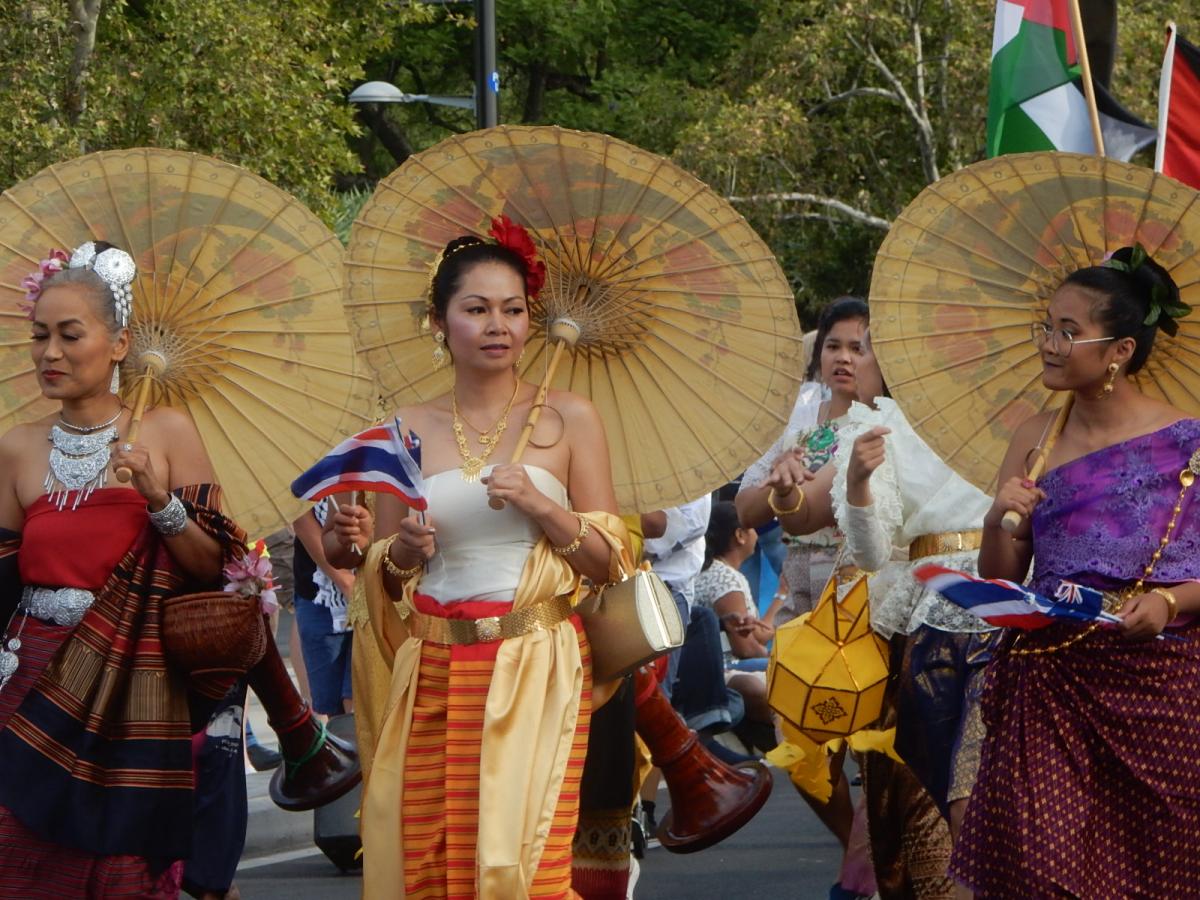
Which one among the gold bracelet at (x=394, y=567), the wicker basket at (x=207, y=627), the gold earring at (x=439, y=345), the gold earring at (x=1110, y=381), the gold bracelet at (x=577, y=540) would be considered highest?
the gold earring at (x=439, y=345)

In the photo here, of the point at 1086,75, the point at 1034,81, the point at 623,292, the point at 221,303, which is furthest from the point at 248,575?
the point at 1034,81

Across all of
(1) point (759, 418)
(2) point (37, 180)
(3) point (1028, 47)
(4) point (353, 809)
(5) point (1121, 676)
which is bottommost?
(4) point (353, 809)

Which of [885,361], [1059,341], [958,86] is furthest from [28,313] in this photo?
[958,86]

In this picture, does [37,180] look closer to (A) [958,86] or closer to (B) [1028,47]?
(B) [1028,47]

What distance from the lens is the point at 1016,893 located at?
17.6 feet

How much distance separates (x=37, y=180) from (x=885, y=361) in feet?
7.96

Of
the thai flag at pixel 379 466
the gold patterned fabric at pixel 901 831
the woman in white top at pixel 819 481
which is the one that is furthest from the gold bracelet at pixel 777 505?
the thai flag at pixel 379 466

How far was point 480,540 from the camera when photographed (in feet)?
17.7

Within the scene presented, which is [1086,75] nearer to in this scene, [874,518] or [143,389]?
[874,518]

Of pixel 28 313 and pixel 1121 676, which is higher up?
pixel 28 313

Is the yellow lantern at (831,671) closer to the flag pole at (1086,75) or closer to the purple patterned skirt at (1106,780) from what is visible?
the purple patterned skirt at (1106,780)

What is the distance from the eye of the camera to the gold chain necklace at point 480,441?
5.44 meters

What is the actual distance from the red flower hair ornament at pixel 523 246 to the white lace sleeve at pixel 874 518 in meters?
1.48

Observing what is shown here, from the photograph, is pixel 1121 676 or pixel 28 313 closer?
pixel 1121 676
